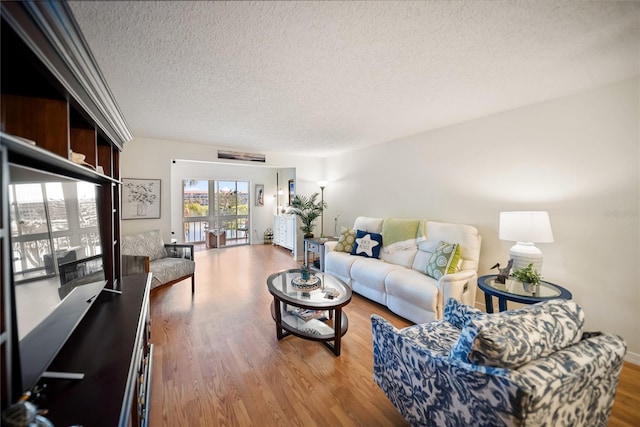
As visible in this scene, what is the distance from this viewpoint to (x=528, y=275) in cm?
203

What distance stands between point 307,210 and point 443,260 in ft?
9.97

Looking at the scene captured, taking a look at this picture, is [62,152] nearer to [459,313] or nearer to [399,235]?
[459,313]

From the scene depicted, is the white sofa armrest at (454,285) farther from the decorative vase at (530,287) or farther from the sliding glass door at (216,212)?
the sliding glass door at (216,212)

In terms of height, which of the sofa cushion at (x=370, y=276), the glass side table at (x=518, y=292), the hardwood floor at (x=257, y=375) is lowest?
the hardwood floor at (x=257, y=375)

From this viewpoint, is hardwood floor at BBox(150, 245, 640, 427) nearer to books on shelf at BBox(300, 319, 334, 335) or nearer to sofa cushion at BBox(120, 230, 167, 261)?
books on shelf at BBox(300, 319, 334, 335)

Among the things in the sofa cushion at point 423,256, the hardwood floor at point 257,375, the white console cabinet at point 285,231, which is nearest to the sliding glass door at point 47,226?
the hardwood floor at point 257,375

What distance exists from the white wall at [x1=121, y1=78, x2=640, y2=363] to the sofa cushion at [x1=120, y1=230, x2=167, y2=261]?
1.58 ft

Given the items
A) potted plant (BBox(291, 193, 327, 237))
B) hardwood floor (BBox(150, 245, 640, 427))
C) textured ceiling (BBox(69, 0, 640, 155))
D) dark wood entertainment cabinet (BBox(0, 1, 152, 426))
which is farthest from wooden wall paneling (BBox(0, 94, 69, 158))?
potted plant (BBox(291, 193, 327, 237))

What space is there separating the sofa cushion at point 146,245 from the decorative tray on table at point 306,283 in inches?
88.0

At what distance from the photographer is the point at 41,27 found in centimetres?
76

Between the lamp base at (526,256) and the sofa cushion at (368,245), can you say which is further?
the sofa cushion at (368,245)

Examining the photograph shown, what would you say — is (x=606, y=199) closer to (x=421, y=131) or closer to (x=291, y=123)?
(x=421, y=131)

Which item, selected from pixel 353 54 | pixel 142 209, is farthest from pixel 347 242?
pixel 142 209

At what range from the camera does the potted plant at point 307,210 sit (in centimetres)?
495
